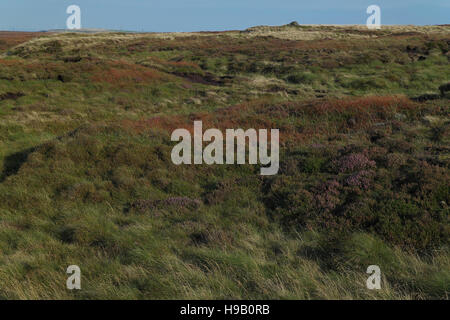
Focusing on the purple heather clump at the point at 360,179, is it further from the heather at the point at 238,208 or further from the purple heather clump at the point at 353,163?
the purple heather clump at the point at 353,163

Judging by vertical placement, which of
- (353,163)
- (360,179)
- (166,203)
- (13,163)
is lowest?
(166,203)

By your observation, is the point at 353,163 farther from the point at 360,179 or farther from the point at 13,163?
the point at 13,163

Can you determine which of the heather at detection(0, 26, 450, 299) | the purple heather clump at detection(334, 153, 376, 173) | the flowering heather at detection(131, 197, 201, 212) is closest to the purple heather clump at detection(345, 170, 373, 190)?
the heather at detection(0, 26, 450, 299)

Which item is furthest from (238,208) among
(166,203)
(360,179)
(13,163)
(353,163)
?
(13,163)

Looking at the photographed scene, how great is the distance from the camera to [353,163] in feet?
29.2

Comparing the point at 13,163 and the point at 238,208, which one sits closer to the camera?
the point at 238,208

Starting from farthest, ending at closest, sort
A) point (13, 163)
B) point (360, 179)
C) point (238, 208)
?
1. point (13, 163)
2. point (360, 179)
3. point (238, 208)

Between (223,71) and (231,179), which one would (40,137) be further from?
(223,71)

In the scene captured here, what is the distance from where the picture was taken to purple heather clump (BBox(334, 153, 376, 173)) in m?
8.72

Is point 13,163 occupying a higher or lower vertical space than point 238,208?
higher

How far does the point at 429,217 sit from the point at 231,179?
4725 mm

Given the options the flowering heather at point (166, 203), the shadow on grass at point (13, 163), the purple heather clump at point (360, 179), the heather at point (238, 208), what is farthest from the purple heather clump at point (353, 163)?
the shadow on grass at point (13, 163)

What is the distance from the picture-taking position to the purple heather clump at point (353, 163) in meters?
8.72

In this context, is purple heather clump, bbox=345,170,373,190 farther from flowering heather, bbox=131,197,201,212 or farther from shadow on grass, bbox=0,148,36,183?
shadow on grass, bbox=0,148,36,183
